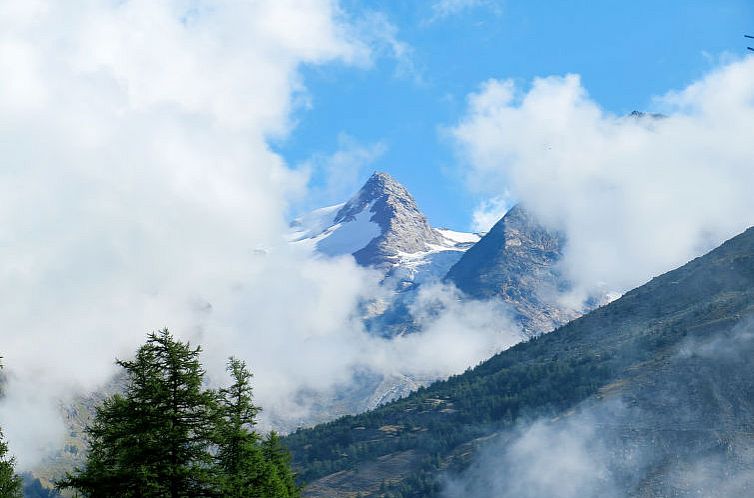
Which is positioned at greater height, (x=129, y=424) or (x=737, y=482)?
(x=129, y=424)

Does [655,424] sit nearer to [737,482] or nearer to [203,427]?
[737,482]

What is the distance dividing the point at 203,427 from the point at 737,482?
496 ft

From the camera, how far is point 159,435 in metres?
34.8

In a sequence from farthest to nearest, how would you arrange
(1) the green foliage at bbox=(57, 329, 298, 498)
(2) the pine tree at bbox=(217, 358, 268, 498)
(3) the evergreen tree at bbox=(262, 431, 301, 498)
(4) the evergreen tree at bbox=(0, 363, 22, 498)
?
(3) the evergreen tree at bbox=(262, 431, 301, 498) < (4) the evergreen tree at bbox=(0, 363, 22, 498) < (2) the pine tree at bbox=(217, 358, 268, 498) < (1) the green foliage at bbox=(57, 329, 298, 498)

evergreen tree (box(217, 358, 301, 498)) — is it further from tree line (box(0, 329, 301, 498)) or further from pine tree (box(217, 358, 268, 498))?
tree line (box(0, 329, 301, 498))

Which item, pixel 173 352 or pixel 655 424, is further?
pixel 655 424

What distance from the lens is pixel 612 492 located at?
7023 inches

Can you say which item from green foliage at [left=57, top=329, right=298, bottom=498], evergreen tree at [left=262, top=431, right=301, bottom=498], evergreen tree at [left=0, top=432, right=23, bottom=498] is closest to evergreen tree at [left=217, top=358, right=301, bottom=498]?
green foliage at [left=57, top=329, right=298, bottom=498]

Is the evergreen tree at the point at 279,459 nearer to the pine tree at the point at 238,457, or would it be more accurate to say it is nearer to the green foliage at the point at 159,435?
the pine tree at the point at 238,457

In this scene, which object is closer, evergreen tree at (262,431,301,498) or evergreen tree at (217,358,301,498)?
evergreen tree at (217,358,301,498)

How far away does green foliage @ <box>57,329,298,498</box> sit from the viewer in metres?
34.6

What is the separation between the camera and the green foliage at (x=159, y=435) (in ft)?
113

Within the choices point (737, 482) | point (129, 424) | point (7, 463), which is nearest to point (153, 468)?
point (129, 424)

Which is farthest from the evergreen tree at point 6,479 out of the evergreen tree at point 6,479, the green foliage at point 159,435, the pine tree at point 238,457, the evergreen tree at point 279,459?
the evergreen tree at point 279,459
